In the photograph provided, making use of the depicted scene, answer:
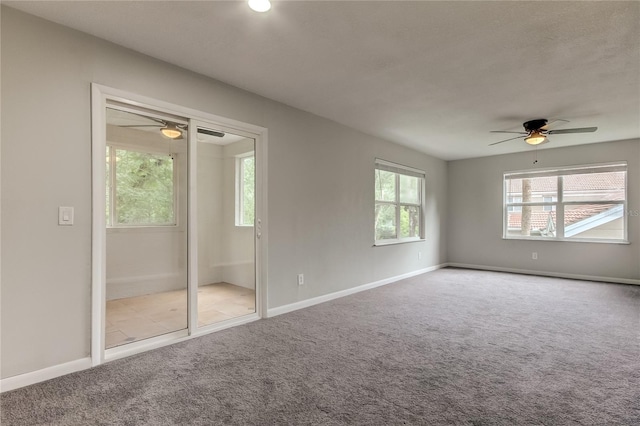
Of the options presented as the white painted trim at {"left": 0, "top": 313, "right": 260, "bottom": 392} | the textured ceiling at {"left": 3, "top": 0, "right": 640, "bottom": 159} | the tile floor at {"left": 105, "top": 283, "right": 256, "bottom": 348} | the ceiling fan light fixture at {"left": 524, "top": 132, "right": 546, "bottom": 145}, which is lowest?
the white painted trim at {"left": 0, "top": 313, "right": 260, "bottom": 392}

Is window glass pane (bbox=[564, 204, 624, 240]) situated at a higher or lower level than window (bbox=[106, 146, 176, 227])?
lower

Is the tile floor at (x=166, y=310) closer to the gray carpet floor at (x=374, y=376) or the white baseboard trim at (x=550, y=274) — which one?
the gray carpet floor at (x=374, y=376)

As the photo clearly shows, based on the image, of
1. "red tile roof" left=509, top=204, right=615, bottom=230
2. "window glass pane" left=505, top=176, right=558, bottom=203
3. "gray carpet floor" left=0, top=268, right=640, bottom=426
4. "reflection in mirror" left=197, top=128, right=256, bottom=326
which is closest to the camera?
"gray carpet floor" left=0, top=268, right=640, bottom=426

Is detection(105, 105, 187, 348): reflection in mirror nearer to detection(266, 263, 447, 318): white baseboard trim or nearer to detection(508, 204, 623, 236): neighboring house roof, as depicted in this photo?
detection(266, 263, 447, 318): white baseboard trim

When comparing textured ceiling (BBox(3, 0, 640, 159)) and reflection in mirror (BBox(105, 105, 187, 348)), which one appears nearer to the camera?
textured ceiling (BBox(3, 0, 640, 159))

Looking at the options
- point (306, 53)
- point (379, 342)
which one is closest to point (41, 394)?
point (379, 342)

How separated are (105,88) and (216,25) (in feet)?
3.33

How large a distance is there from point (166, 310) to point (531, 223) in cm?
669

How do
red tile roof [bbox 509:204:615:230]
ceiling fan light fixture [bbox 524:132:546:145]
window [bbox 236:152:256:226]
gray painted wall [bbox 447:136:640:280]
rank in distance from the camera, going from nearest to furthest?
window [bbox 236:152:256:226]
ceiling fan light fixture [bbox 524:132:546:145]
gray painted wall [bbox 447:136:640:280]
red tile roof [bbox 509:204:615:230]

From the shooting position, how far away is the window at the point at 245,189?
3.69 metres

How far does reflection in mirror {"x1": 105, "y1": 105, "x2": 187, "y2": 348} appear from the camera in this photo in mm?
2721

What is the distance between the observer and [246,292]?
3.73m

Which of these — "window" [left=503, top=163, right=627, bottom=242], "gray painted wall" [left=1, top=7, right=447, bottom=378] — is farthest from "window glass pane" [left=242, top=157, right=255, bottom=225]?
"window" [left=503, top=163, right=627, bottom=242]

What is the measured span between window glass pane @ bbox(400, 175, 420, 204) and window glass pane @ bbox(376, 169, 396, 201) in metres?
0.31
